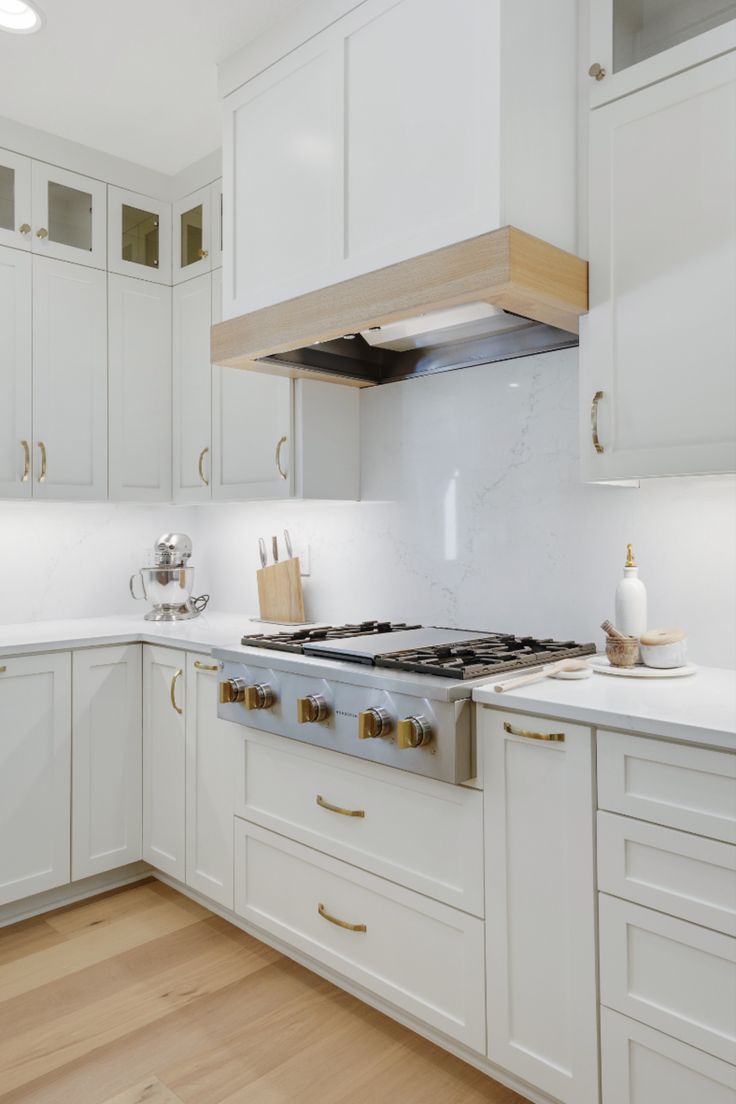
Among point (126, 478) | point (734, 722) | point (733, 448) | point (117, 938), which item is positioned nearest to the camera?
point (734, 722)

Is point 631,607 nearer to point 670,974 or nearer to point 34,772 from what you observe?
point 670,974

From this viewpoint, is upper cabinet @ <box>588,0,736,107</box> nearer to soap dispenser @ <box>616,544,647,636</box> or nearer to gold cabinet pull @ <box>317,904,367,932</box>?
soap dispenser @ <box>616,544,647,636</box>

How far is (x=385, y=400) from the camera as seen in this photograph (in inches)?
105

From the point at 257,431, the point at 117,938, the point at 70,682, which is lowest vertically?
the point at 117,938

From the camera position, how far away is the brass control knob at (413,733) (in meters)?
1.66

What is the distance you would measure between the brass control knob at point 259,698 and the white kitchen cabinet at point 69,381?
49.9 inches

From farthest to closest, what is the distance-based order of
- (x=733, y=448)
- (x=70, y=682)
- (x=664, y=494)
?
(x=70, y=682)
(x=664, y=494)
(x=733, y=448)

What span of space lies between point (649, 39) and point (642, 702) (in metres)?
1.46

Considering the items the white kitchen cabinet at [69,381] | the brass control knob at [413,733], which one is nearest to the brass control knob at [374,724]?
the brass control knob at [413,733]

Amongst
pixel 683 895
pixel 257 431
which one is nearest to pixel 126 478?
pixel 257 431

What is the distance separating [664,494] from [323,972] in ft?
5.25

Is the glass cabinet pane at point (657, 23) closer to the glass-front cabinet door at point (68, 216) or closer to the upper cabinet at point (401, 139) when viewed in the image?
the upper cabinet at point (401, 139)

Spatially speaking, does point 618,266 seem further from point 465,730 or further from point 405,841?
point 405,841

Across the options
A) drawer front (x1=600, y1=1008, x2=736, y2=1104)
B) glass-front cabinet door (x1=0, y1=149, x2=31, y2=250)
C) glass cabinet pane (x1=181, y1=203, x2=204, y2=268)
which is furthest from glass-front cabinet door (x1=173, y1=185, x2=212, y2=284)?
drawer front (x1=600, y1=1008, x2=736, y2=1104)
